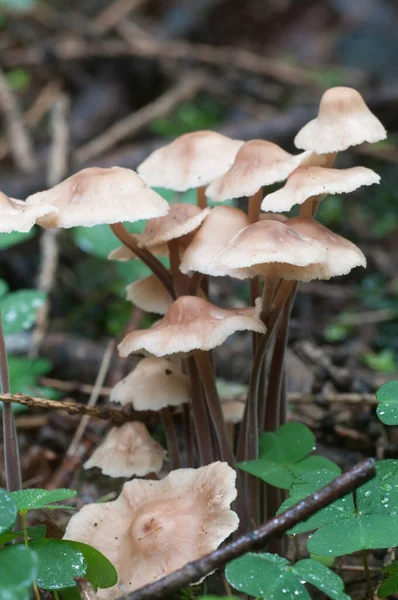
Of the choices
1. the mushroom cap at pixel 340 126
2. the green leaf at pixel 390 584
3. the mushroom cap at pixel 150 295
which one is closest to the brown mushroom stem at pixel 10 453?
the mushroom cap at pixel 150 295

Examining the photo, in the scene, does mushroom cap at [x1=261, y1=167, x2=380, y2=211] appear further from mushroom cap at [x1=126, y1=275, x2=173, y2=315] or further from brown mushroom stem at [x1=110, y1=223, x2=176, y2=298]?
mushroom cap at [x1=126, y1=275, x2=173, y2=315]

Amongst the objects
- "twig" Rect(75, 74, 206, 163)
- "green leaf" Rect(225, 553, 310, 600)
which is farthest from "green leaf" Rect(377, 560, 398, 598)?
"twig" Rect(75, 74, 206, 163)

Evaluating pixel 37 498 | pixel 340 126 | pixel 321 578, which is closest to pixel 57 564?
pixel 37 498

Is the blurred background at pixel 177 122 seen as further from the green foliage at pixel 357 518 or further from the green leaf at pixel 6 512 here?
the green leaf at pixel 6 512

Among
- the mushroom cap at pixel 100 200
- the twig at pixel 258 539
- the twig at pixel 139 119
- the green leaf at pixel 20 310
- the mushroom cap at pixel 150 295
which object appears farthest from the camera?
the twig at pixel 139 119

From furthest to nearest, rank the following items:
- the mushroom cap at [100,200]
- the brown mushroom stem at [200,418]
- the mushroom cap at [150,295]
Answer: the mushroom cap at [150,295], the brown mushroom stem at [200,418], the mushroom cap at [100,200]
